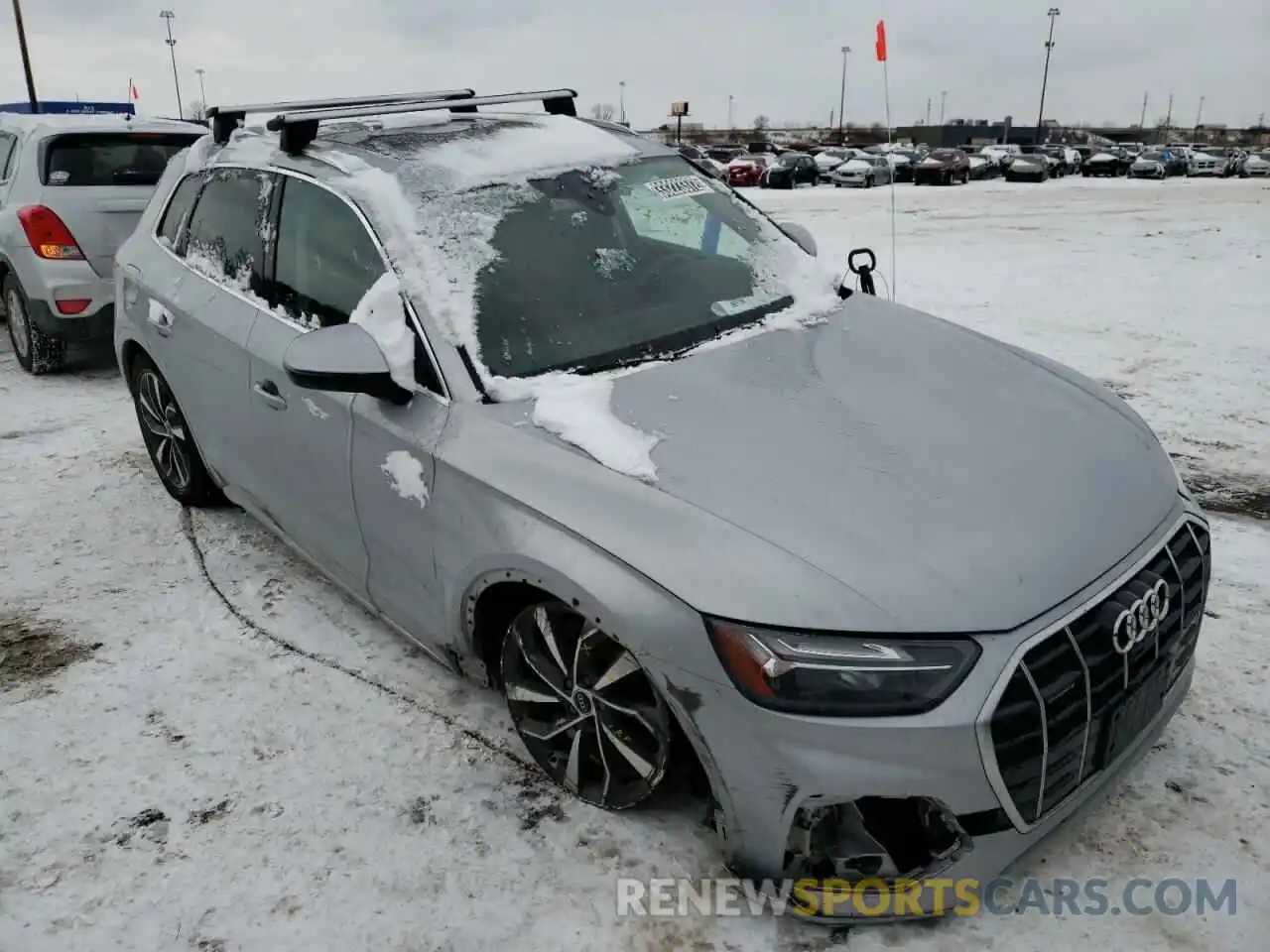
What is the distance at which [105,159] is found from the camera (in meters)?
6.71

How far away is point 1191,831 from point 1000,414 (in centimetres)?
120

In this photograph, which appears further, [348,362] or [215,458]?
[215,458]

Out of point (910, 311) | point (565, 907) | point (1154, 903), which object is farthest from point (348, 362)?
point (1154, 903)

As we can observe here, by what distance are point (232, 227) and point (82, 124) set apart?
165 inches

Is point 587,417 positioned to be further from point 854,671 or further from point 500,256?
point 854,671

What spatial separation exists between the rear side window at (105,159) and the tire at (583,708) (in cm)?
566

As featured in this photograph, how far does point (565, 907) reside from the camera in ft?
7.65

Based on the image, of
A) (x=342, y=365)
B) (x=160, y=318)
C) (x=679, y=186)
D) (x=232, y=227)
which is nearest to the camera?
(x=342, y=365)

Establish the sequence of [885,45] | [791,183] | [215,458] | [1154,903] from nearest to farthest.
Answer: [1154,903]
[215,458]
[885,45]
[791,183]

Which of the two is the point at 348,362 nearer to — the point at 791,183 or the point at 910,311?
the point at 910,311

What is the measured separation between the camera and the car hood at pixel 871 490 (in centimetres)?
201

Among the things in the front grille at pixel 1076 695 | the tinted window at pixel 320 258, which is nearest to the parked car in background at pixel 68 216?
the tinted window at pixel 320 258

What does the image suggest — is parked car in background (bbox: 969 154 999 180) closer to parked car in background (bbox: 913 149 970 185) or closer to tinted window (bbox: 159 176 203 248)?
parked car in background (bbox: 913 149 970 185)

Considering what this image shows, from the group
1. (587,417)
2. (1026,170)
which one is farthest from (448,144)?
(1026,170)
